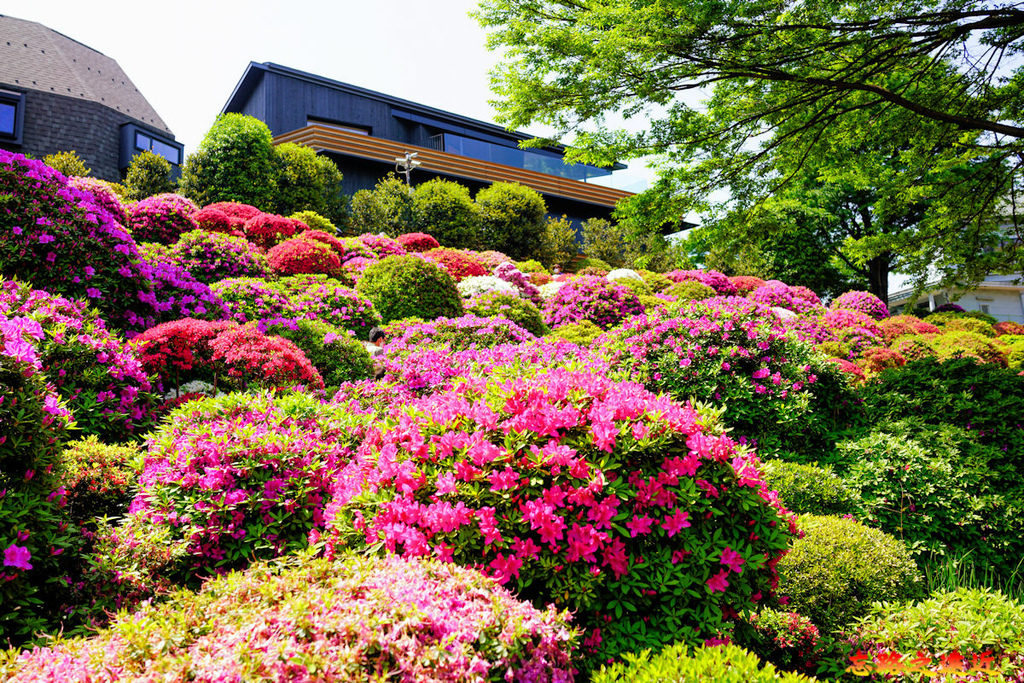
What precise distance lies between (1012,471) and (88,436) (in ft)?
28.0

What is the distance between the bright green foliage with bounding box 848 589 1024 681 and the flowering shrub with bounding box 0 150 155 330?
725 cm

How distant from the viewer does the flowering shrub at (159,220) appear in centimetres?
1024

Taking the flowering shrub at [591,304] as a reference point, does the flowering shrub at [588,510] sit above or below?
below

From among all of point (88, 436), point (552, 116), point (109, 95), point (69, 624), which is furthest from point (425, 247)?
point (109, 95)

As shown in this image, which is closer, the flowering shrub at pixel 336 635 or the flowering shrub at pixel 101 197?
the flowering shrub at pixel 336 635

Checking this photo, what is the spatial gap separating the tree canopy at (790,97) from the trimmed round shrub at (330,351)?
4480mm

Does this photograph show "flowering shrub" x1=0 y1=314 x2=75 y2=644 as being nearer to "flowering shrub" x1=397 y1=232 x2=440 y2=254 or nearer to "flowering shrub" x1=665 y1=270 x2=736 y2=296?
"flowering shrub" x1=397 y1=232 x2=440 y2=254

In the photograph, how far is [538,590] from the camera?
295 centimetres

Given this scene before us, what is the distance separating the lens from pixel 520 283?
15.5 m

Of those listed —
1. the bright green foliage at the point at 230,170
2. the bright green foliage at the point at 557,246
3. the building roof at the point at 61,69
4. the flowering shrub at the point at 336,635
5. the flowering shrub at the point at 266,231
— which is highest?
the building roof at the point at 61,69

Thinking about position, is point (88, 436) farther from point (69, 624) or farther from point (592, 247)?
point (592, 247)

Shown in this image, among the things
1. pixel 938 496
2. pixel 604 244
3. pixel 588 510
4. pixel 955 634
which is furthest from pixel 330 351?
pixel 604 244

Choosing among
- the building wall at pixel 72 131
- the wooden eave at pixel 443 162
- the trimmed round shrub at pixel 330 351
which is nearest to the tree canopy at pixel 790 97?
the trimmed round shrub at pixel 330 351

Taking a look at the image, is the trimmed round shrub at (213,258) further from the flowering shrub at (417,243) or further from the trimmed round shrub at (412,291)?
the flowering shrub at (417,243)
